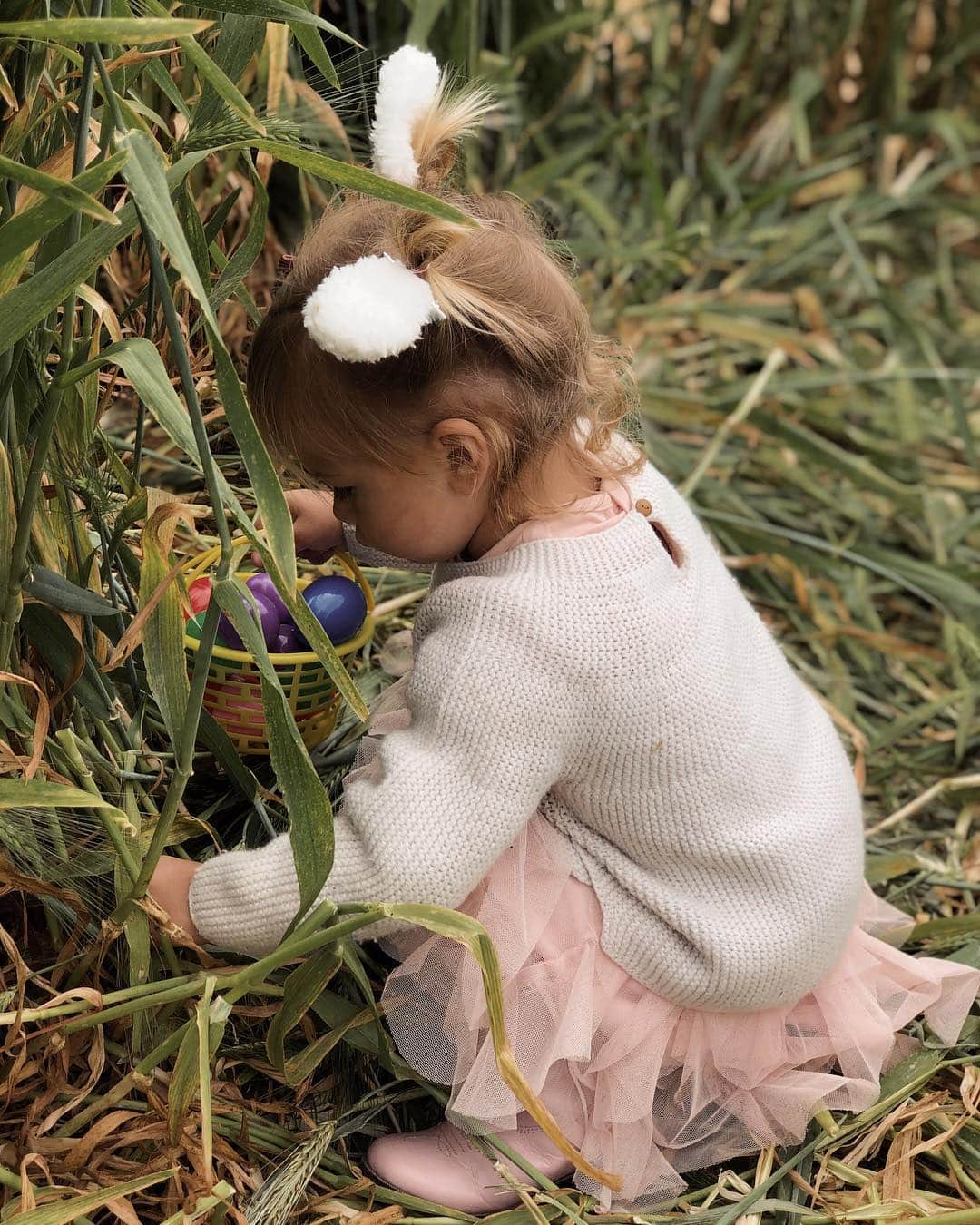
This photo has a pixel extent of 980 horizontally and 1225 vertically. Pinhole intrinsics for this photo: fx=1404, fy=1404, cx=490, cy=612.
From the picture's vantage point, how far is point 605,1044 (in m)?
1.16

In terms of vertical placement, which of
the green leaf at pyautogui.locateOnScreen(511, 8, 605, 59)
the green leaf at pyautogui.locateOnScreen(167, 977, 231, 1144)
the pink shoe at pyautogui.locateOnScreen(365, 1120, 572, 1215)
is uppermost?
the green leaf at pyautogui.locateOnScreen(511, 8, 605, 59)

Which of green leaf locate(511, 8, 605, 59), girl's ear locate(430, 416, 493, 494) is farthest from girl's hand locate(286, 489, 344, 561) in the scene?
green leaf locate(511, 8, 605, 59)

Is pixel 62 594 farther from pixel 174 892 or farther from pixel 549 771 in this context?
pixel 549 771

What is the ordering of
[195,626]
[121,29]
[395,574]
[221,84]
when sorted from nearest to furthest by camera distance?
[121,29] < [221,84] < [195,626] < [395,574]

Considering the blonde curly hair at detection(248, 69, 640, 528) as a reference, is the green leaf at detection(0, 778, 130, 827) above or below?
below

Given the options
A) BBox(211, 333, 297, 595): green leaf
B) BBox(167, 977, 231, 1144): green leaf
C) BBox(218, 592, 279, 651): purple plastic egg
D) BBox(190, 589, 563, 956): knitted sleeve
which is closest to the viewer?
BBox(211, 333, 297, 595): green leaf

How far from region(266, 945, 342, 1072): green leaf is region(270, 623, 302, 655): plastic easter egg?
392mm

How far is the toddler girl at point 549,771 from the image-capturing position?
1.05 metres

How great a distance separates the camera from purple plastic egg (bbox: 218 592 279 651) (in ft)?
4.27

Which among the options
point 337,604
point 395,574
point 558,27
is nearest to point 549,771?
point 337,604

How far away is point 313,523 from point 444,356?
347mm

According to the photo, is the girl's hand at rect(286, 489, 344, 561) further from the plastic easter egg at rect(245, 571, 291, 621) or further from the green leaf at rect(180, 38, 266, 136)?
the green leaf at rect(180, 38, 266, 136)

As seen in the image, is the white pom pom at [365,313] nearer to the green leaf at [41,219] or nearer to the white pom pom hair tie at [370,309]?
the white pom pom hair tie at [370,309]

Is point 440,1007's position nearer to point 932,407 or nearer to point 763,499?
point 763,499
